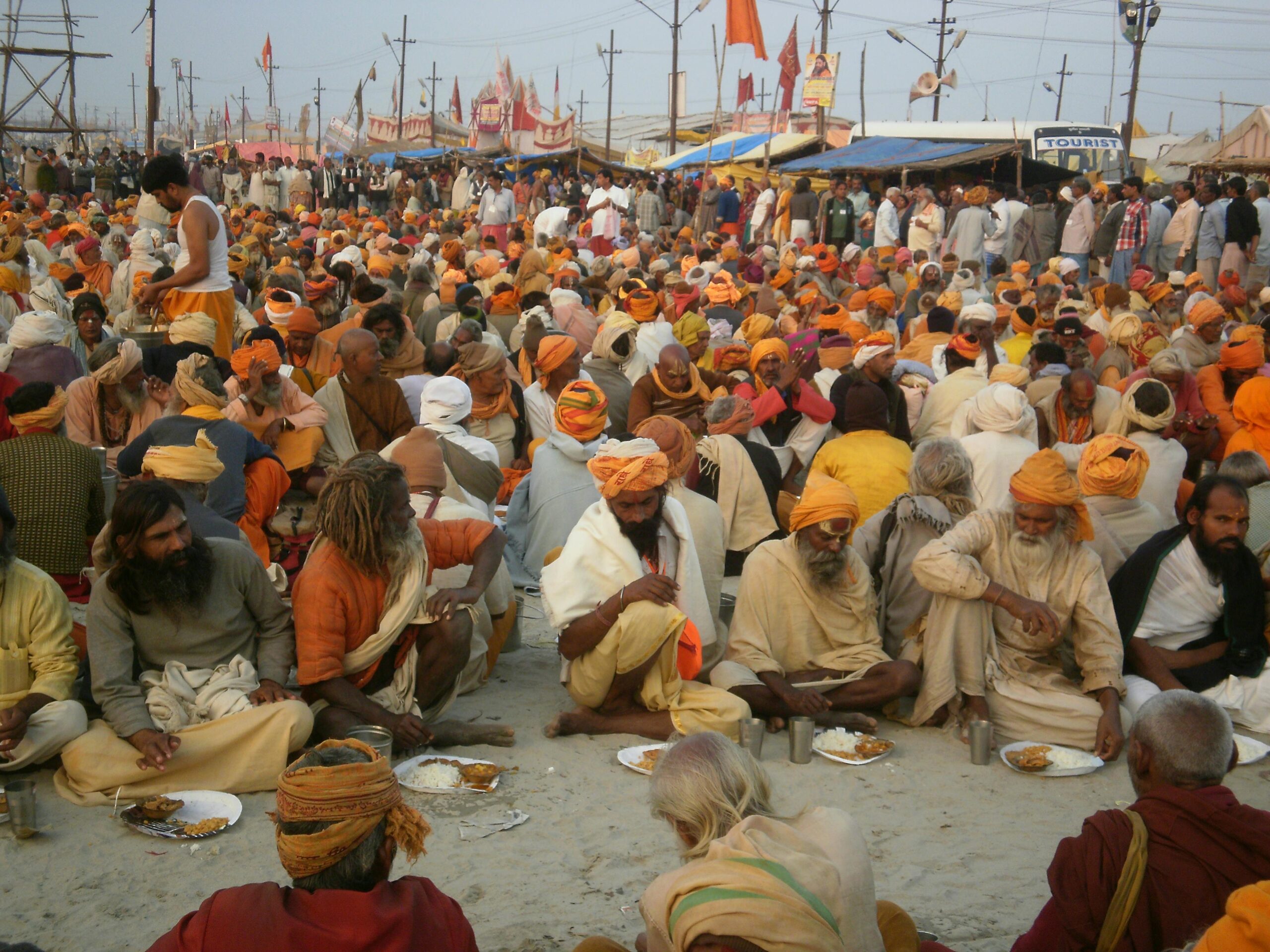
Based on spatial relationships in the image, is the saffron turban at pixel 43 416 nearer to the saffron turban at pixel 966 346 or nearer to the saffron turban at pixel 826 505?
the saffron turban at pixel 826 505

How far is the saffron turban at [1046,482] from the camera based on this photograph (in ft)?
15.4

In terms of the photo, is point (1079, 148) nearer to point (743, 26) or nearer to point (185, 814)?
point (743, 26)

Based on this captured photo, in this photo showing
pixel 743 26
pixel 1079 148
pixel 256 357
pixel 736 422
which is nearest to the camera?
pixel 256 357

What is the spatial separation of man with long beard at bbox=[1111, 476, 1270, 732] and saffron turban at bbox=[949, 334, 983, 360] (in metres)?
3.28

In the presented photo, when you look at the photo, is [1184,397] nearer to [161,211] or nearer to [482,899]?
[482,899]

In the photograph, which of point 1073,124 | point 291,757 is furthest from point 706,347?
point 1073,124

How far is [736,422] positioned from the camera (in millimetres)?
6582

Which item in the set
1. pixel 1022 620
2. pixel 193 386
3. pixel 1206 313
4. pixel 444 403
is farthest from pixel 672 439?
pixel 1206 313

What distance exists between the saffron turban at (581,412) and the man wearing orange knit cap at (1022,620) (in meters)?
2.03

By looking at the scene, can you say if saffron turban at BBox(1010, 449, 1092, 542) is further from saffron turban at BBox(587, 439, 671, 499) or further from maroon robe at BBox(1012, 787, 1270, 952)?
maroon robe at BBox(1012, 787, 1270, 952)

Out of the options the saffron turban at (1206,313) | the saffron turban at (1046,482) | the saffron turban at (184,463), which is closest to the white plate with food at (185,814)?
the saffron turban at (184,463)

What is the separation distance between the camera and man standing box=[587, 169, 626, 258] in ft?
63.5

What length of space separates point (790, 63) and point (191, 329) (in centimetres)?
2660

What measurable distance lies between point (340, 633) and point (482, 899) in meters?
1.24
